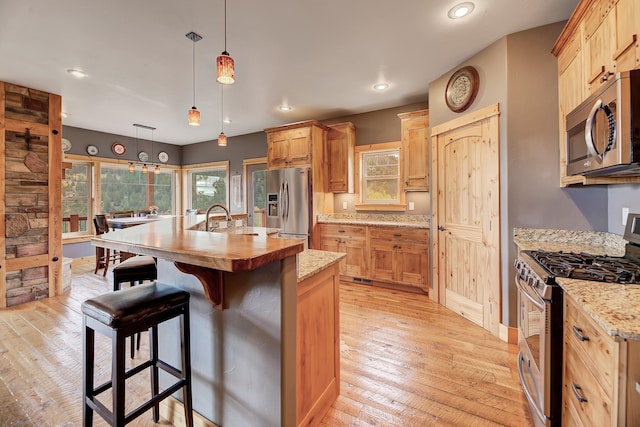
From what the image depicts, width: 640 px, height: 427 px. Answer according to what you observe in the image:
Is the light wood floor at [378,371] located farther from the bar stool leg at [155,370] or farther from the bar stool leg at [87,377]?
the bar stool leg at [87,377]

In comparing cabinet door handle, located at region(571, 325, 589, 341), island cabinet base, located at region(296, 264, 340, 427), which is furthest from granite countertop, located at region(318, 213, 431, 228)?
cabinet door handle, located at region(571, 325, 589, 341)

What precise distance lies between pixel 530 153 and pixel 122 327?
311cm

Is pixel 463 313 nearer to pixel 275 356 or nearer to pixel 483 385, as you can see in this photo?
pixel 483 385

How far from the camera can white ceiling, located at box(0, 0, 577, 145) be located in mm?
2152

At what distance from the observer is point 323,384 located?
64.9 inches

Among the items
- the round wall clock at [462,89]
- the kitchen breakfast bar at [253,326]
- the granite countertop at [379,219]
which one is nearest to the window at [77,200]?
the granite countertop at [379,219]

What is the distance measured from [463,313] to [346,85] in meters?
3.03

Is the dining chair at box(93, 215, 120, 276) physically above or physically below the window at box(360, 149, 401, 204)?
below

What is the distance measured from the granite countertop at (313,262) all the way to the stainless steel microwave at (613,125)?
1.45 meters

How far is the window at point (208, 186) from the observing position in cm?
681

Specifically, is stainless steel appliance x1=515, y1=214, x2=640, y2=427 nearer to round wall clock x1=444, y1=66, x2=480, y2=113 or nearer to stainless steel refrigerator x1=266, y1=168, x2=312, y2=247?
round wall clock x1=444, y1=66, x2=480, y2=113

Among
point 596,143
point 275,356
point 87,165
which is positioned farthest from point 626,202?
point 87,165

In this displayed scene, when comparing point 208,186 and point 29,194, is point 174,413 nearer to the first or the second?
point 29,194

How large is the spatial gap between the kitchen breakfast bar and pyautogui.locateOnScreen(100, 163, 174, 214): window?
5660 millimetres
